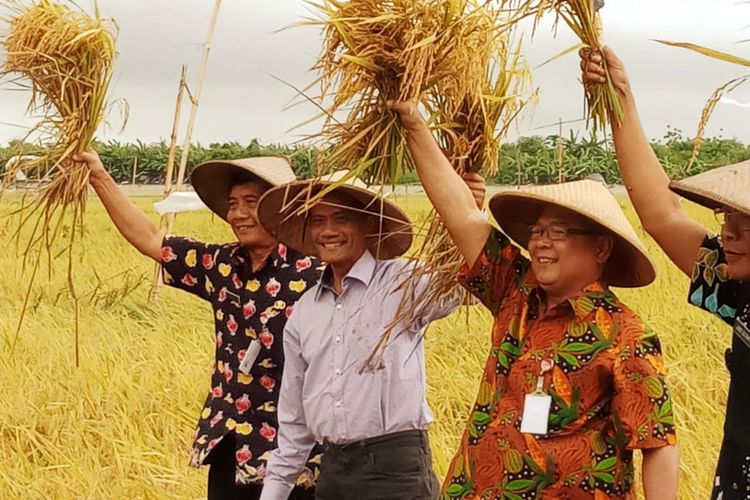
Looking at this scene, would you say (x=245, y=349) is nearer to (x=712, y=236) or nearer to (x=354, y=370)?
(x=354, y=370)

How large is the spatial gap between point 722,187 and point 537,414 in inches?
20.5

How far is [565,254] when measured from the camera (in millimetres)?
2412

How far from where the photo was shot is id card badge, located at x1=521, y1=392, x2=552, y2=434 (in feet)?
7.58

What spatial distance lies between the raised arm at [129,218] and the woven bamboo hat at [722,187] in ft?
5.44

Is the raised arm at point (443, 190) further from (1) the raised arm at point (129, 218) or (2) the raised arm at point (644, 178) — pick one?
(1) the raised arm at point (129, 218)

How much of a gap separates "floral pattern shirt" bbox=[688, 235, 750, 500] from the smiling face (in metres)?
0.07

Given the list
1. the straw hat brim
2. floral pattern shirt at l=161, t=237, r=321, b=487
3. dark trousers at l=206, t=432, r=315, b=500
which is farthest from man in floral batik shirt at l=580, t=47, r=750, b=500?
dark trousers at l=206, t=432, r=315, b=500

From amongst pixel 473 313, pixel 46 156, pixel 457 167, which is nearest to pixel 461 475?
pixel 457 167

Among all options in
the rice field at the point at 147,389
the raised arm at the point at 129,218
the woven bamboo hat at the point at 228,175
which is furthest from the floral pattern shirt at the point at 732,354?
the raised arm at the point at 129,218

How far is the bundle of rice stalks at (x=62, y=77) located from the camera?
3.36 meters

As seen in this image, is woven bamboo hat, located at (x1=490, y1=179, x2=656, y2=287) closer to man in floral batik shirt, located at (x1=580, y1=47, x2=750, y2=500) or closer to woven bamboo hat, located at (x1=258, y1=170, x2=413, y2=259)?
man in floral batik shirt, located at (x1=580, y1=47, x2=750, y2=500)

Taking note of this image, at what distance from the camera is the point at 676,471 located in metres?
2.31

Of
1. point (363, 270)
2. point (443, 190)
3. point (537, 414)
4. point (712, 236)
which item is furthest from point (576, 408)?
point (363, 270)

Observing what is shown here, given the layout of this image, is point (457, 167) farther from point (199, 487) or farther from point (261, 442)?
point (199, 487)
